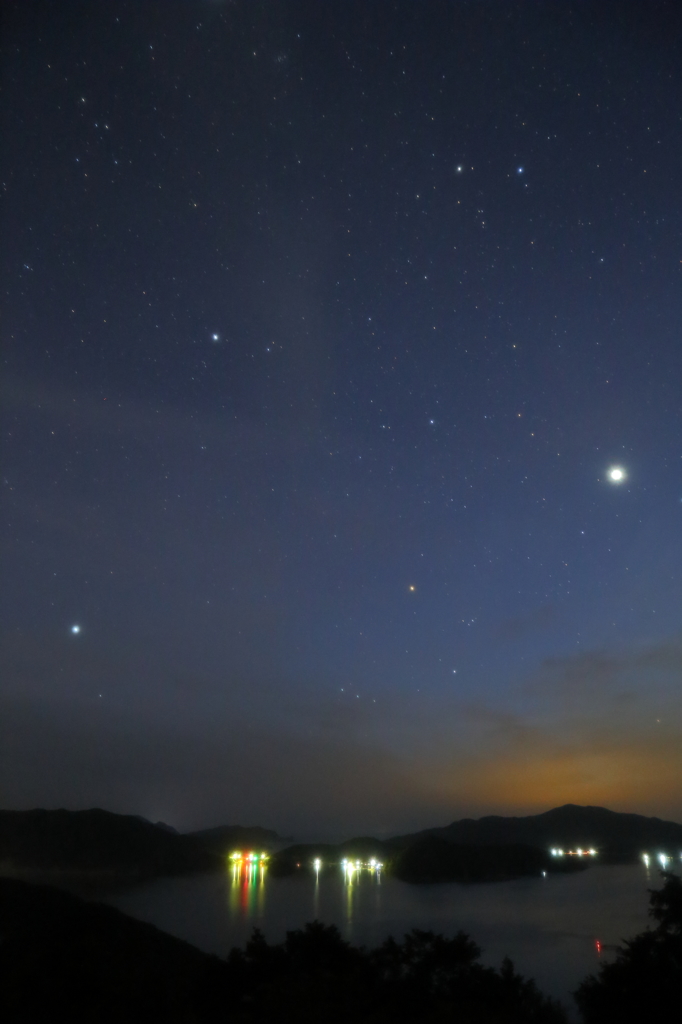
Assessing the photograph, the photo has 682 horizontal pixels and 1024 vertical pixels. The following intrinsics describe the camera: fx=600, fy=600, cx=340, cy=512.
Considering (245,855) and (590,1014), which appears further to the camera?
(245,855)

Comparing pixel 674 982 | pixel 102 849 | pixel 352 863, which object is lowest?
pixel 352 863

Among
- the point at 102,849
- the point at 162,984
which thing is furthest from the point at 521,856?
the point at 162,984

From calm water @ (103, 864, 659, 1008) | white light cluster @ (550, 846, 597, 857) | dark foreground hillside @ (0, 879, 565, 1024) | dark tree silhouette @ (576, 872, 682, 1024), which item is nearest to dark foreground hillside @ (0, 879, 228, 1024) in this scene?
dark foreground hillside @ (0, 879, 565, 1024)

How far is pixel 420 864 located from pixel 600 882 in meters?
14.9

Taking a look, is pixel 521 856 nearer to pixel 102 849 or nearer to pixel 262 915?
pixel 262 915

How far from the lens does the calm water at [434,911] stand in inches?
925

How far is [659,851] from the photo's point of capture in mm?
76000

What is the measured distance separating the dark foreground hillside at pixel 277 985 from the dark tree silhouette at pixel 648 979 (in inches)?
26.9

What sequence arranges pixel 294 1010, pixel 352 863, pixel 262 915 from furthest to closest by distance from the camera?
pixel 352 863 < pixel 262 915 < pixel 294 1010

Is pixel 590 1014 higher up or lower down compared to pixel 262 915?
higher up

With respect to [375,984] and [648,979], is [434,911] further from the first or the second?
[375,984]

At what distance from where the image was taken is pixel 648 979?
8.52 metres

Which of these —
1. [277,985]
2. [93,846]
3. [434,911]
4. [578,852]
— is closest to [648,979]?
[277,985]

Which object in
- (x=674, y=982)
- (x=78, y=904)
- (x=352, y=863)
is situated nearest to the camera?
(x=674, y=982)
